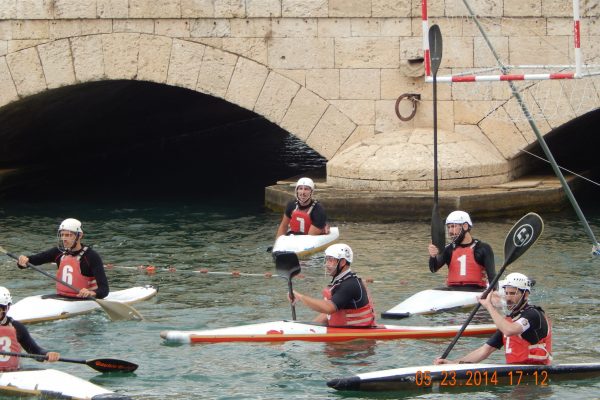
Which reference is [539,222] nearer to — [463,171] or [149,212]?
[463,171]

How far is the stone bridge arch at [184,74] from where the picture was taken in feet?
69.2

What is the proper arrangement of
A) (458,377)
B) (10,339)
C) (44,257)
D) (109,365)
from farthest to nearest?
(44,257) → (109,365) → (10,339) → (458,377)

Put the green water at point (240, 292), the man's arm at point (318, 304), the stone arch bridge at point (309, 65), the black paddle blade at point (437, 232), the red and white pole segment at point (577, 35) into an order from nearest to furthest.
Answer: the green water at point (240, 292)
the man's arm at point (318, 304)
the black paddle blade at point (437, 232)
the red and white pole segment at point (577, 35)
the stone arch bridge at point (309, 65)

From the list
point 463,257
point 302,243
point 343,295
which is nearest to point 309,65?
point 302,243

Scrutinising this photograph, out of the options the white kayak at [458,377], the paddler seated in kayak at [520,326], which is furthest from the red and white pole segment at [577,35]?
the white kayak at [458,377]

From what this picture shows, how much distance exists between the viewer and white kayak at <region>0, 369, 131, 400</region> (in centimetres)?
1114

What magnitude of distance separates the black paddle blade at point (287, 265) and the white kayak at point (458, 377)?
2.21 m

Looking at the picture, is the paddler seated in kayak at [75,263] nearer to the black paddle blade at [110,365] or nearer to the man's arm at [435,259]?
the black paddle blade at [110,365]

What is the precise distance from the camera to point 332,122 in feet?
69.0

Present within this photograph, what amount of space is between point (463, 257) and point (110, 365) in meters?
4.33

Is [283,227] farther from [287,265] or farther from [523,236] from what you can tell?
[523,236]

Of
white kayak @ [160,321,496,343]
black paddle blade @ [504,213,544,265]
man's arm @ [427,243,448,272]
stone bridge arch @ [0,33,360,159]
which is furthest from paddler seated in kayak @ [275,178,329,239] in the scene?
black paddle blade @ [504,213,544,265]

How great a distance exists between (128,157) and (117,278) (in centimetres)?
1213

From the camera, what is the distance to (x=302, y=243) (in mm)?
18094
